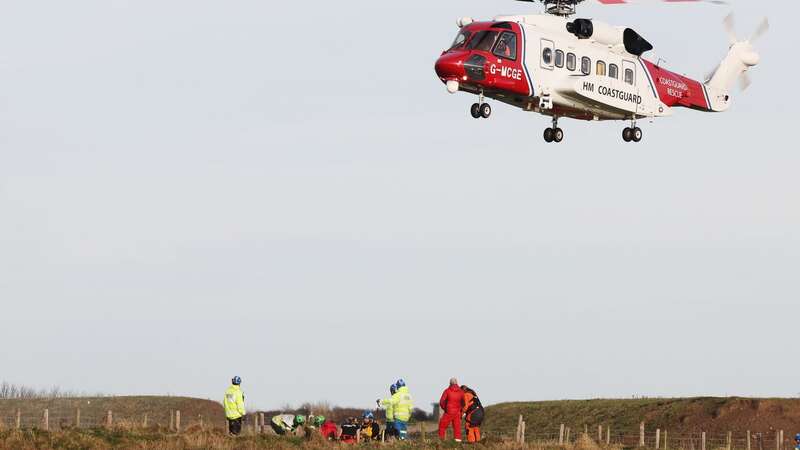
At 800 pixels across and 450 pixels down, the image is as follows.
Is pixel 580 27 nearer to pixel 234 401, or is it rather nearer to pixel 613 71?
pixel 613 71

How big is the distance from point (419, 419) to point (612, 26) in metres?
23.0

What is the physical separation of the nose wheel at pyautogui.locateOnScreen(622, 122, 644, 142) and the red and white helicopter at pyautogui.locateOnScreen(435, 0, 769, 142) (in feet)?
0.10

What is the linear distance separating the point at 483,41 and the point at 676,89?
9.72m

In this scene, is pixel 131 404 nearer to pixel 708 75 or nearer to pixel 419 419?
pixel 419 419

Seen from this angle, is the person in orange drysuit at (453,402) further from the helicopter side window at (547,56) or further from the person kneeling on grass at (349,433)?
the helicopter side window at (547,56)

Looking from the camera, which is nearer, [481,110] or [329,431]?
[329,431]

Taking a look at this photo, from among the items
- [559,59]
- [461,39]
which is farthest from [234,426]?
[559,59]

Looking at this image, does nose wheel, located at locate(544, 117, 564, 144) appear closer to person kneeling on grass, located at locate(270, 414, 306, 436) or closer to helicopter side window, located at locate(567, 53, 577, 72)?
helicopter side window, located at locate(567, 53, 577, 72)

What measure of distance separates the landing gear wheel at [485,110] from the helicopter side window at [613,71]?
5400 millimetres

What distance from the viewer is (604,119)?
159ft

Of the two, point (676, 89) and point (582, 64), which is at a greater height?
point (676, 89)

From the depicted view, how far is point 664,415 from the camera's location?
55656 millimetres

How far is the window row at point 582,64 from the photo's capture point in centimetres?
4478

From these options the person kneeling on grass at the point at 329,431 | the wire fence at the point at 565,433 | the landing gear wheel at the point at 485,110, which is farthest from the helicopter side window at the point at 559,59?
the person kneeling on grass at the point at 329,431
